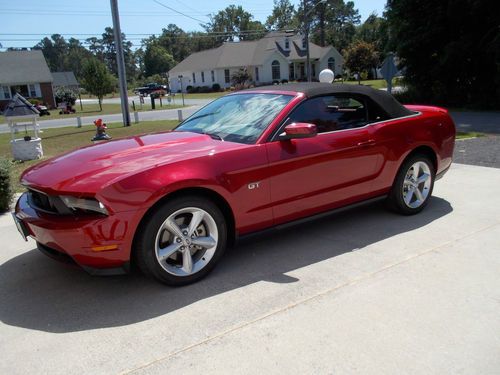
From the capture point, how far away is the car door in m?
4.01

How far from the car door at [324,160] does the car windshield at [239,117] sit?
0.65 ft

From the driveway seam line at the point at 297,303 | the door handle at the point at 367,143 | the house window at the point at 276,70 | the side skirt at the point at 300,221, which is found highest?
the house window at the point at 276,70

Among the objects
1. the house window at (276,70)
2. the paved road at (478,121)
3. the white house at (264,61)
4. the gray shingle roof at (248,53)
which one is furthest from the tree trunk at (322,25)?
the paved road at (478,121)

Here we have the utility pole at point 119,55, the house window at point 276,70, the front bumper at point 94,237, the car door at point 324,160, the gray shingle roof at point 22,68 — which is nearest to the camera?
the front bumper at point 94,237

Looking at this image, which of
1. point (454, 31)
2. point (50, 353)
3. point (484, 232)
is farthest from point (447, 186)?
point (454, 31)

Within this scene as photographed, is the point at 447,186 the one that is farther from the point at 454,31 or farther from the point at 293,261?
the point at 454,31

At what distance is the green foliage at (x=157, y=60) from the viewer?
9431cm

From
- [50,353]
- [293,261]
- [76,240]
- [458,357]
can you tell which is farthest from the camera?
[293,261]

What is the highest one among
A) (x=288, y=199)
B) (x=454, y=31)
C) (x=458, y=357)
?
(x=454, y=31)

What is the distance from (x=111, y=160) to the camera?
11.8 ft

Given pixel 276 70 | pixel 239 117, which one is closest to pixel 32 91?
pixel 276 70

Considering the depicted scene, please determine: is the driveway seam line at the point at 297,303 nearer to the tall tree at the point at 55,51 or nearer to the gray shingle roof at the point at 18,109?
the gray shingle roof at the point at 18,109

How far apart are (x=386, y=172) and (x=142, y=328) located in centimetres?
302

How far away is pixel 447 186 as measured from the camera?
652 centimetres
